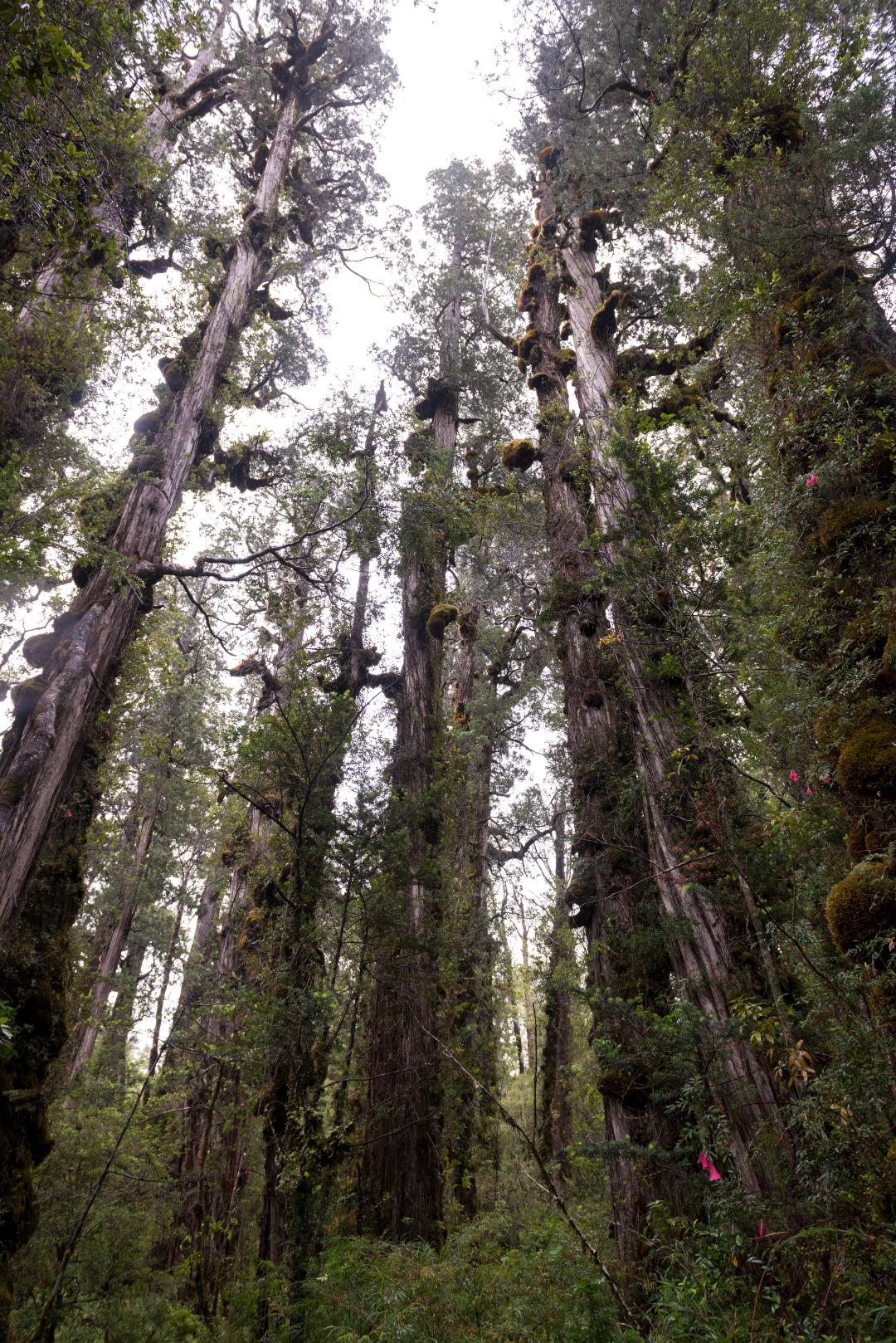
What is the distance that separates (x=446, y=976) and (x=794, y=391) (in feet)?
23.3

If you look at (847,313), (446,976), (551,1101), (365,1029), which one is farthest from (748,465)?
(551,1101)

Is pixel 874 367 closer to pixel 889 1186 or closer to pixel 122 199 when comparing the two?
pixel 889 1186

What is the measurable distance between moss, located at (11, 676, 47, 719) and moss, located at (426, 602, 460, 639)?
16.6ft

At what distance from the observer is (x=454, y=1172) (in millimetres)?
9461

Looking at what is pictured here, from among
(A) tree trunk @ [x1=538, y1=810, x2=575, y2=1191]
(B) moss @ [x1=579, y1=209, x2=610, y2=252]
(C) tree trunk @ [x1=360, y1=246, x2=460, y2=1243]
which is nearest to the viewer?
(C) tree trunk @ [x1=360, y1=246, x2=460, y2=1243]

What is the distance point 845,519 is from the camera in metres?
5.34

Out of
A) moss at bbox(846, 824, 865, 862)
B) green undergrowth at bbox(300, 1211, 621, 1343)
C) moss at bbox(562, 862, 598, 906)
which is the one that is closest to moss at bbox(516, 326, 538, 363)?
moss at bbox(562, 862, 598, 906)

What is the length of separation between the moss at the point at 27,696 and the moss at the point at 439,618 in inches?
199

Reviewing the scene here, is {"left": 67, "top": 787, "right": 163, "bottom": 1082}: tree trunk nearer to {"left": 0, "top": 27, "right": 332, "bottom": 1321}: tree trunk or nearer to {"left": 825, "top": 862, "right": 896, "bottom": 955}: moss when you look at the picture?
{"left": 0, "top": 27, "right": 332, "bottom": 1321}: tree trunk

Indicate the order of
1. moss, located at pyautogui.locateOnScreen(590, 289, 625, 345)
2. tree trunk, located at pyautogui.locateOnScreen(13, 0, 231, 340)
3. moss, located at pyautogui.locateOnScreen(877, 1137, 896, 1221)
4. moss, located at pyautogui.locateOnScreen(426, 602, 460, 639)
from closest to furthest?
1. moss, located at pyautogui.locateOnScreen(877, 1137, 896, 1221)
2. tree trunk, located at pyautogui.locateOnScreen(13, 0, 231, 340)
3. moss, located at pyautogui.locateOnScreen(590, 289, 625, 345)
4. moss, located at pyautogui.locateOnScreen(426, 602, 460, 639)

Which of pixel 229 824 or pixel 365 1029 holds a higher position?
pixel 229 824

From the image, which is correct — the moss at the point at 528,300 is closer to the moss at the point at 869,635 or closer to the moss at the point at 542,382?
the moss at the point at 542,382

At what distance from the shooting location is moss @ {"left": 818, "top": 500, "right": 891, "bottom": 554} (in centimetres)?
516

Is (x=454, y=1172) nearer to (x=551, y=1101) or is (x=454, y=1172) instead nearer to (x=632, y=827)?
(x=551, y=1101)
